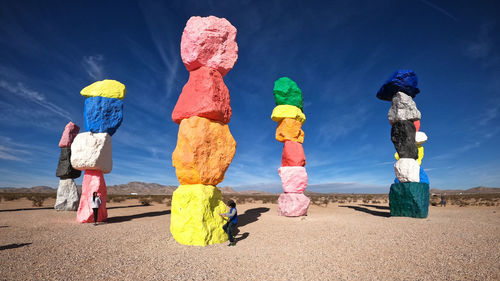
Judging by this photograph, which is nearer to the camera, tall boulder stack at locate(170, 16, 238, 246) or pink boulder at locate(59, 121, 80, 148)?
tall boulder stack at locate(170, 16, 238, 246)

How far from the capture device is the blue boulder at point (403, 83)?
41.7 feet

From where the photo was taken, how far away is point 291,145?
13.5m

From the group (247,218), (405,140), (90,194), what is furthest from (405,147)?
(90,194)

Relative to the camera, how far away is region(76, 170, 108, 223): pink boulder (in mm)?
10289

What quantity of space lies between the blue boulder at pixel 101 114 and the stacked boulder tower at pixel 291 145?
27.6 feet

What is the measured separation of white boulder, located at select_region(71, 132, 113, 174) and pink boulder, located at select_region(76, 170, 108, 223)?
39cm

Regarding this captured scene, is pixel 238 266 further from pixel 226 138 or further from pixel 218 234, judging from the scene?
pixel 226 138

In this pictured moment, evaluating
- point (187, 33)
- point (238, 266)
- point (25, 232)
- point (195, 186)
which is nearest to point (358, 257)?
point (238, 266)

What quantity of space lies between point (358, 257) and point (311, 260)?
3.89 ft

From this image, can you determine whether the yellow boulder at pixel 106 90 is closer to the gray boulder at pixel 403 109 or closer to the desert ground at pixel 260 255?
the desert ground at pixel 260 255

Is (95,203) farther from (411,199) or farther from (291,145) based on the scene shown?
(411,199)

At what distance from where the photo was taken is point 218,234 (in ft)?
23.7

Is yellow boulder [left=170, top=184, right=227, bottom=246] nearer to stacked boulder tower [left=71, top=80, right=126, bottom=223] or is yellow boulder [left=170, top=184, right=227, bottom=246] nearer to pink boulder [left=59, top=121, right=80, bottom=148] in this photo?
stacked boulder tower [left=71, top=80, right=126, bottom=223]

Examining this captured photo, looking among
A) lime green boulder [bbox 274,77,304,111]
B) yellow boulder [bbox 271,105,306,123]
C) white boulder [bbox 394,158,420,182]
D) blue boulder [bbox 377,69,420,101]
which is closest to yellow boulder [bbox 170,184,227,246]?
yellow boulder [bbox 271,105,306,123]
